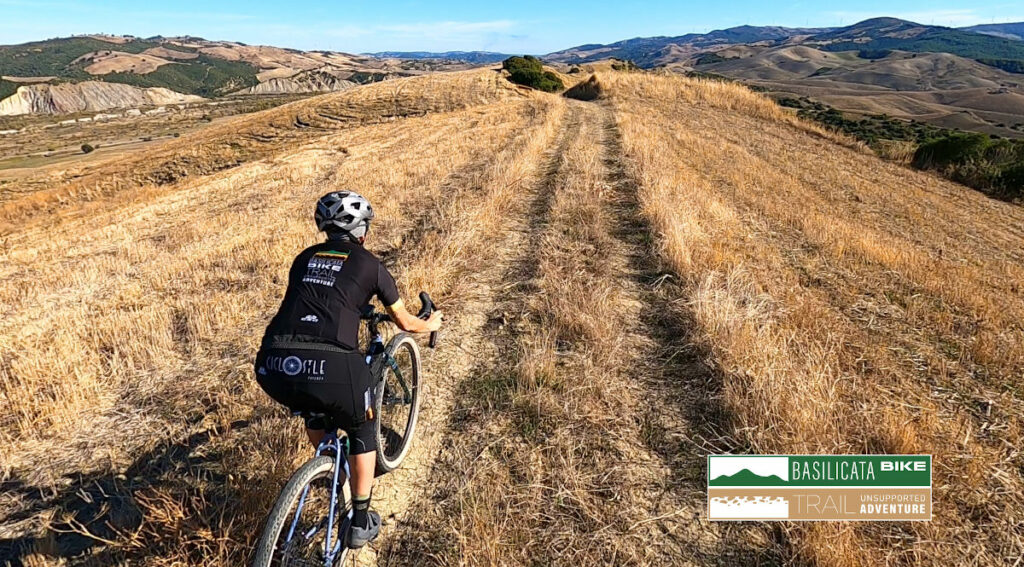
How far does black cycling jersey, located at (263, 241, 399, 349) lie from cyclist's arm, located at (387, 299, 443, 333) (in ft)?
0.59

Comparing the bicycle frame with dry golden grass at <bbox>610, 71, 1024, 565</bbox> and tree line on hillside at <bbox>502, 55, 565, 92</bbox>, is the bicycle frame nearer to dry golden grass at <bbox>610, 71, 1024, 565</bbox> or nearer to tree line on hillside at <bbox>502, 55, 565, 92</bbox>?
dry golden grass at <bbox>610, 71, 1024, 565</bbox>

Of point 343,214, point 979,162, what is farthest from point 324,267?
point 979,162

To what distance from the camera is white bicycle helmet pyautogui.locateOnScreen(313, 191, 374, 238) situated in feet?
10.6

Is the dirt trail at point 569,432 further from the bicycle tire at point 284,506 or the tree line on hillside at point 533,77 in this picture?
the tree line on hillside at point 533,77

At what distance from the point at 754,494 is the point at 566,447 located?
144 centimetres

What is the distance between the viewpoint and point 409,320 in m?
3.42

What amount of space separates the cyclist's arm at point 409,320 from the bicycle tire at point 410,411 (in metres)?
0.43

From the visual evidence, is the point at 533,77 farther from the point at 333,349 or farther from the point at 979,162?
the point at 333,349

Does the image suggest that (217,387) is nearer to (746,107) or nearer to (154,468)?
(154,468)

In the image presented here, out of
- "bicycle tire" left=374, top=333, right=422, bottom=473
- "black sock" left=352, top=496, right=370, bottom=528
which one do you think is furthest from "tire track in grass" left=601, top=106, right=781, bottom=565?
"bicycle tire" left=374, top=333, right=422, bottom=473

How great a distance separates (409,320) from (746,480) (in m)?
2.81

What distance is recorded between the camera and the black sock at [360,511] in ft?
9.70

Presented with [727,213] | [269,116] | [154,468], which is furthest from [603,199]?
[269,116]

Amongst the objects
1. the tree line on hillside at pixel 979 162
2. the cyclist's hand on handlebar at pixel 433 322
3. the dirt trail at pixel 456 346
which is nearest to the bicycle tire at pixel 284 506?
the dirt trail at pixel 456 346
